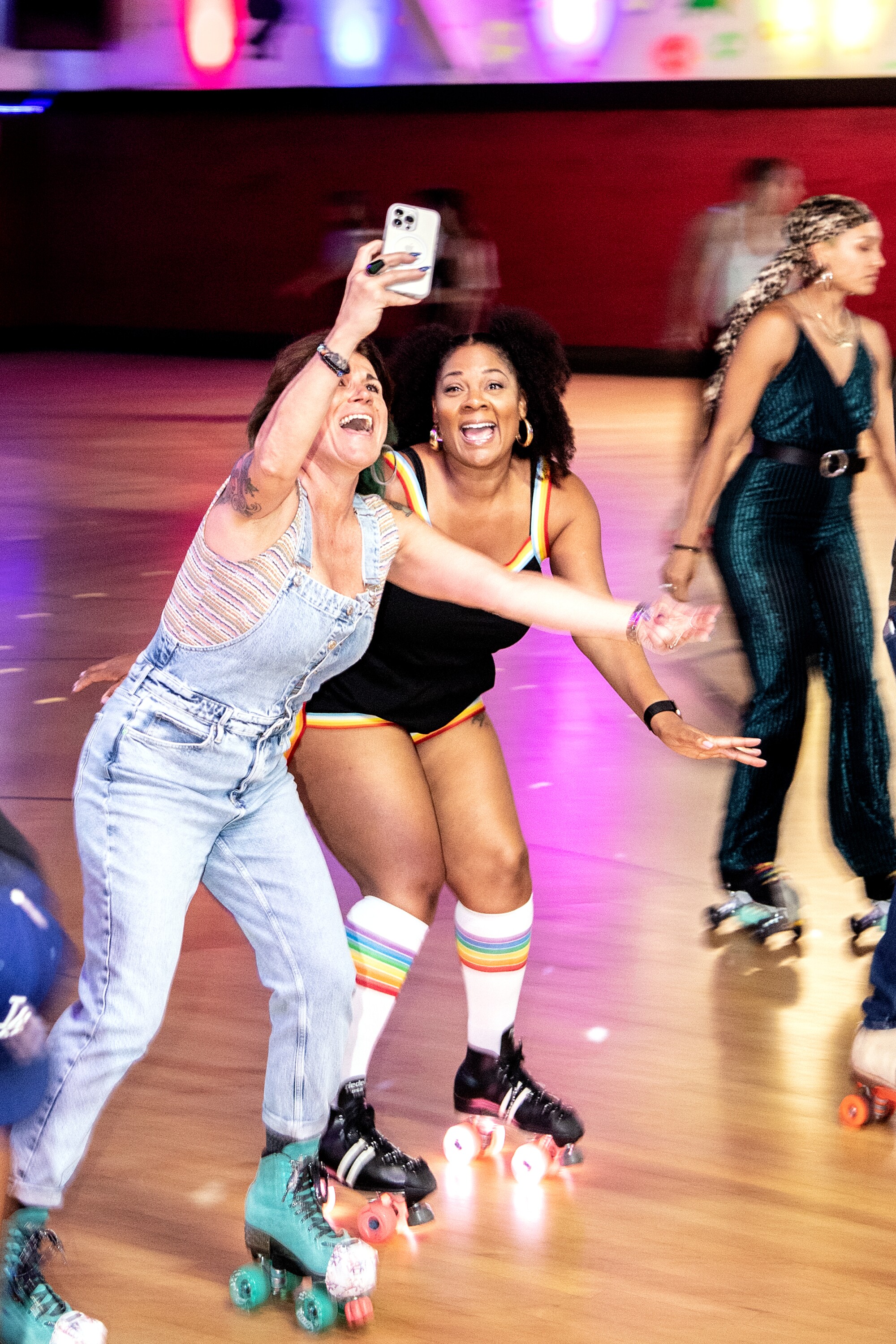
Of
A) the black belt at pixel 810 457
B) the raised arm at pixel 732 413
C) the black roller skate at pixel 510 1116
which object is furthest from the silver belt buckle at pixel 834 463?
the black roller skate at pixel 510 1116

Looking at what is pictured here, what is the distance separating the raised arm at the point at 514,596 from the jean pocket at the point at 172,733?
480 millimetres

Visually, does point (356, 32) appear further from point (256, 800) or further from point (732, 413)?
point (256, 800)

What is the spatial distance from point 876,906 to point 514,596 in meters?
1.64

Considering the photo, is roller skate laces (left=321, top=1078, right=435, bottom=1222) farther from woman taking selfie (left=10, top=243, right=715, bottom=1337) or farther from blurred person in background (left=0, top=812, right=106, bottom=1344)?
blurred person in background (left=0, top=812, right=106, bottom=1344)

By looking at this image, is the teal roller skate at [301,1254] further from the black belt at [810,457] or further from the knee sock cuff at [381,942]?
the black belt at [810,457]

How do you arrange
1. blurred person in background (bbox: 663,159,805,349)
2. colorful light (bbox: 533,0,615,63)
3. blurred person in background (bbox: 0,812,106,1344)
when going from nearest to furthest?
blurred person in background (bbox: 0,812,106,1344) → blurred person in background (bbox: 663,159,805,349) → colorful light (bbox: 533,0,615,63)

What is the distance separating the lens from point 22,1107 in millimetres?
1945

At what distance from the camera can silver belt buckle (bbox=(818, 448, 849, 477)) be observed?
3.66 m

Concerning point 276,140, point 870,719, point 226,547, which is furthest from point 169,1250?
point 276,140

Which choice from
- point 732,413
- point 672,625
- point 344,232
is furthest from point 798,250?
point 344,232

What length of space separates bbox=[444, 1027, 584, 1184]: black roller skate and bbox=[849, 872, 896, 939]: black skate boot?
1.07m

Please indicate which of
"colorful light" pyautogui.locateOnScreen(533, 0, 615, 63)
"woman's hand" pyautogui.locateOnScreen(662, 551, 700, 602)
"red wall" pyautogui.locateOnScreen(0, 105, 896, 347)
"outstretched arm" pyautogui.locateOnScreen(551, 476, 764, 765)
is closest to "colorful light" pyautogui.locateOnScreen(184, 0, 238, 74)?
"red wall" pyautogui.locateOnScreen(0, 105, 896, 347)

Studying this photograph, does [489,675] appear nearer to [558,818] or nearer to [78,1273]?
[78,1273]

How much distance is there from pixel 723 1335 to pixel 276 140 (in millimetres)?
17282
